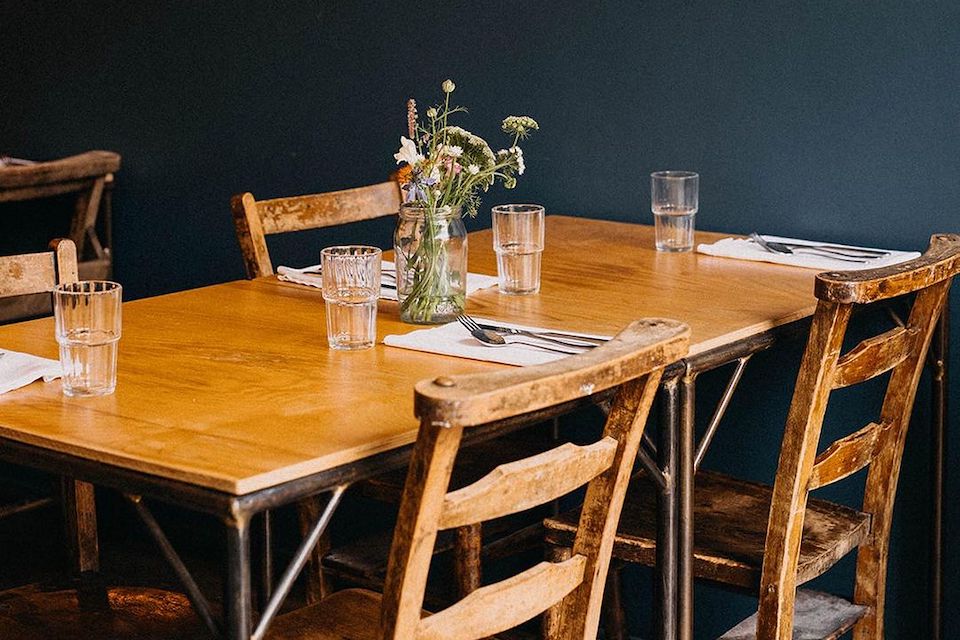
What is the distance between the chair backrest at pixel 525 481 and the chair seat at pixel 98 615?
22.6 inches

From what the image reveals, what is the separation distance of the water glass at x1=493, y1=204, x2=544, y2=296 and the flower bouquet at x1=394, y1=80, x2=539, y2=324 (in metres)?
0.19

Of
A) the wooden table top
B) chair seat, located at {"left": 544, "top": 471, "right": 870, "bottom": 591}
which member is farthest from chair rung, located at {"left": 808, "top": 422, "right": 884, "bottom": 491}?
the wooden table top

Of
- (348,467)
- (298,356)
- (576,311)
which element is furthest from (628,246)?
(348,467)

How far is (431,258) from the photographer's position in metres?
2.13

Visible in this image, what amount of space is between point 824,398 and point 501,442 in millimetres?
813

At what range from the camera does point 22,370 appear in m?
1.82

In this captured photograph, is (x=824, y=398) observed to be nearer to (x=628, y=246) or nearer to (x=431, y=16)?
(x=628, y=246)

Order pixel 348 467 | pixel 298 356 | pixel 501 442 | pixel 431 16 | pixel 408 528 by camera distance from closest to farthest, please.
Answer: pixel 408 528
pixel 348 467
pixel 298 356
pixel 501 442
pixel 431 16

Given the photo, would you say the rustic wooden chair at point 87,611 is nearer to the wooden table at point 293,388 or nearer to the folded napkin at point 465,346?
the wooden table at point 293,388

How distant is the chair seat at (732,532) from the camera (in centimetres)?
211

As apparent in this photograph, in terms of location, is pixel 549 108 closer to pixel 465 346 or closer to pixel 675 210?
pixel 675 210

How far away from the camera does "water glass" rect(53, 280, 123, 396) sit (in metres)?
1.73

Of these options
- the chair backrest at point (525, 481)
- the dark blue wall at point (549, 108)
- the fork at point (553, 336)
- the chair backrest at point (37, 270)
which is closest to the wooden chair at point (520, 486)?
the chair backrest at point (525, 481)

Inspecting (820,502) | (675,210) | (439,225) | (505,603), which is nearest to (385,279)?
(439,225)
